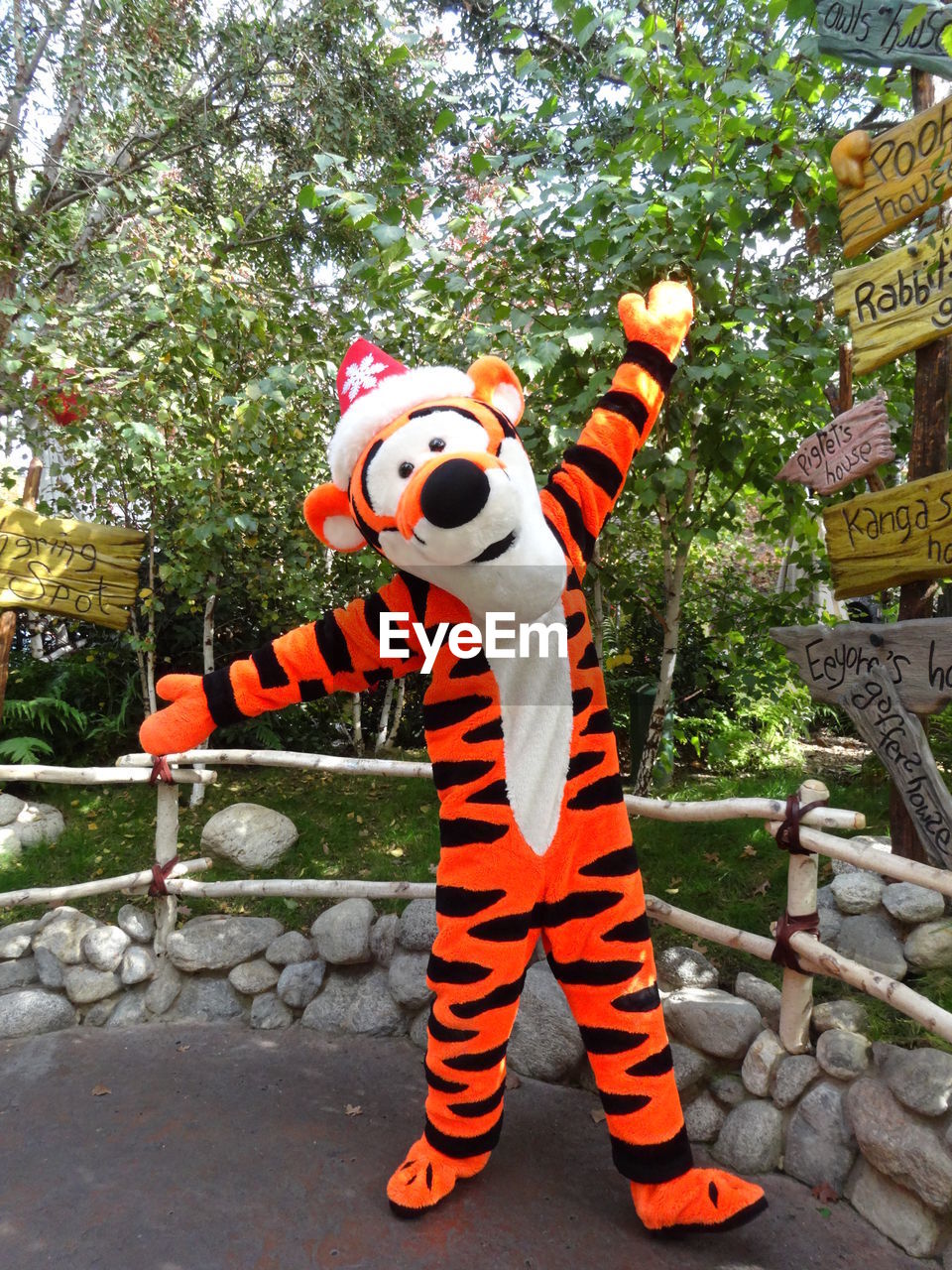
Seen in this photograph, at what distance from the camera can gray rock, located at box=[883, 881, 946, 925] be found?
9.53 feet

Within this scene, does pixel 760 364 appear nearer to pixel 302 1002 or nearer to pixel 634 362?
pixel 634 362

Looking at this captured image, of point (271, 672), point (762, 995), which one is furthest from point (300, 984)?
point (762, 995)

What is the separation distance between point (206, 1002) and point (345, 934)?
64cm

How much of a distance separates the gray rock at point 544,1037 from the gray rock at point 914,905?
1.17 metres

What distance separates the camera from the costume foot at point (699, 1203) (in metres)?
2.14

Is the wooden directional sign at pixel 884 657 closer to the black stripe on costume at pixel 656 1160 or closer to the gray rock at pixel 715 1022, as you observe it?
the gray rock at pixel 715 1022

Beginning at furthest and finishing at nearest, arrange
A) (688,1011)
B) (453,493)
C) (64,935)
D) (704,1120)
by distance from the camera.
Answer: (64,935), (688,1011), (704,1120), (453,493)

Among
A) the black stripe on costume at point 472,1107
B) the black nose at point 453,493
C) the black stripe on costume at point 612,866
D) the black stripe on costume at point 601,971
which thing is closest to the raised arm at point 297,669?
the black nose at point 453,493

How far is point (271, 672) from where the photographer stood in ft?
7.94

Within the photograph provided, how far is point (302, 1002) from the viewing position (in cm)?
347

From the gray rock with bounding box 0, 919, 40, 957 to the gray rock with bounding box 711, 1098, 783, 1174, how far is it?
289cm

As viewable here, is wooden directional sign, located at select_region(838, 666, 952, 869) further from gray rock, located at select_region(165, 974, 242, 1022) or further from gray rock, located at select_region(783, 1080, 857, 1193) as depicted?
gray rock, located at select_region(165, 974, 242, 1022)

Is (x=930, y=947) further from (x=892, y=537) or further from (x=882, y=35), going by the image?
(x=882, y=35)

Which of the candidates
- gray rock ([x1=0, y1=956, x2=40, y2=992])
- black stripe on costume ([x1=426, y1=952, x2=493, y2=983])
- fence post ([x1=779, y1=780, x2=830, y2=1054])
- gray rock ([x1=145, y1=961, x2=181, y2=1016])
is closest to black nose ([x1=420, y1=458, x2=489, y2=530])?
black stripe on costume ([x1=426, y1=952, x2=493, y2=983])
